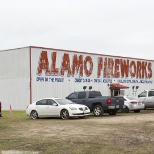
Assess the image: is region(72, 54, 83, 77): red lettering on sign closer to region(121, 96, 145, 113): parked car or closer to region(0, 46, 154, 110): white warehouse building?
region(0, 46, 154, 110): white warehouse building

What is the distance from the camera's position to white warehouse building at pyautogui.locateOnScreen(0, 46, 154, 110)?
1448 inches

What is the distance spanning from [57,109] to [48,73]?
1470cm

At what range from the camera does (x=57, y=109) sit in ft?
77.3

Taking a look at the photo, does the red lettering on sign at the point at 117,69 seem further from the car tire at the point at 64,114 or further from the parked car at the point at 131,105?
the car tire at the point at 64,114

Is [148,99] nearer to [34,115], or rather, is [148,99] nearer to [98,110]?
[98,110]

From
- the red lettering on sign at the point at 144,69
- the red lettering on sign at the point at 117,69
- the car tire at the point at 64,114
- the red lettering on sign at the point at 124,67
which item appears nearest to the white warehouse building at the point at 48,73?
the red lettering on sign at the point at 117,69

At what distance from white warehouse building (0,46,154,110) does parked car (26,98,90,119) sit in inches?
467

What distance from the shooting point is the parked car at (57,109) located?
2316 centimetres

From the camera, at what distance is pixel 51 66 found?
38.3 m

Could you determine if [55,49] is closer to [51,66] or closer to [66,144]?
[51,66]

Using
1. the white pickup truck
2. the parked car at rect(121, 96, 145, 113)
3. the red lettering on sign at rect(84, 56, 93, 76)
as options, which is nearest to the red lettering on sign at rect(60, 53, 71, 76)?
the red lettering on sign at rect(84, 56, 93, 76)

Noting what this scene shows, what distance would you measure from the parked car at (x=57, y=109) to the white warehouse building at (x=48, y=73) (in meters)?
11.9

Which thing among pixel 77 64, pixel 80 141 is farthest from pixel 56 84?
pixel 80 141

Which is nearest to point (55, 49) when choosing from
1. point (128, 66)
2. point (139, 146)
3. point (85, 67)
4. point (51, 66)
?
point (51, 66)
